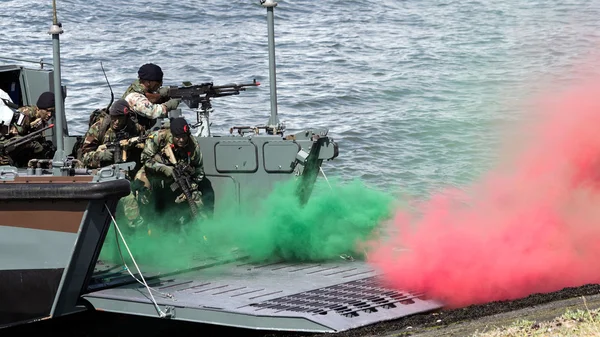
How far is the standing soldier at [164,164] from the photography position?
1039 centimetres

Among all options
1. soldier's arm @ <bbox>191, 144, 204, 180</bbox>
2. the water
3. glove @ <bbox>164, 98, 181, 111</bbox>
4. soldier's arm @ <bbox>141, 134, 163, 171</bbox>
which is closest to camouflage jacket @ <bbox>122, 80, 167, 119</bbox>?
glove @ <bbox>164, 98, 181, 111</bbox>

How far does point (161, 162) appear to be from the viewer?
1052 centimetres

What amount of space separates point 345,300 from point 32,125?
363 centimetres

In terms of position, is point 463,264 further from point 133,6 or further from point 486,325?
point 133,6

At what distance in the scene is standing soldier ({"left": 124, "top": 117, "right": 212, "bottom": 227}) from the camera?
10391mm

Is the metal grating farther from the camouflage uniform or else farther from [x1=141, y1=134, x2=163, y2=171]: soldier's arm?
[x1=141, y1=134, x2=163, y2=171]: soldier's arm

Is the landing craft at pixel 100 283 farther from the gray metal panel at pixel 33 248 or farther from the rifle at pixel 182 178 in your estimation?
the rifle at pixel 182 178

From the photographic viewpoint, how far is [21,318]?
8.86 m

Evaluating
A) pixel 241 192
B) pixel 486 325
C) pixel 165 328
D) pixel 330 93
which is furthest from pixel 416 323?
pixel 330 93

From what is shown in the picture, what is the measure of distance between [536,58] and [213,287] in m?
17.1

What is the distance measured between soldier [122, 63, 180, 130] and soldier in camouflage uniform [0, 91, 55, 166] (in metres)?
0.76

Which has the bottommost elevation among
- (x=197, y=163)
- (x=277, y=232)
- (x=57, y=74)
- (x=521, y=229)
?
(x=277, y=232)

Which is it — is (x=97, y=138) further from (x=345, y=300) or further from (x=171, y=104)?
(x=345, y=300)

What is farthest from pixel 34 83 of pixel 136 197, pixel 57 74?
pixel 57 74
